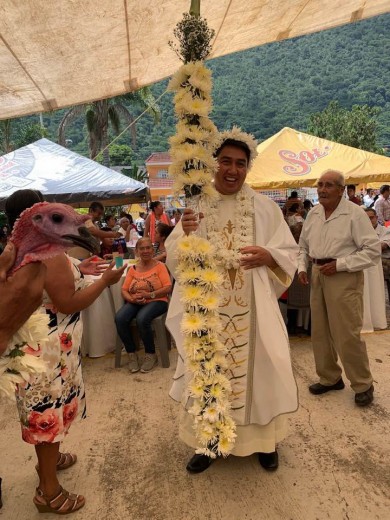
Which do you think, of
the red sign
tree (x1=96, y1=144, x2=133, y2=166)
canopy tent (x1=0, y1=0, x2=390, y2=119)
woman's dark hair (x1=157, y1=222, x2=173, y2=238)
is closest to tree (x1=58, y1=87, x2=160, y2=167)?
the red sign

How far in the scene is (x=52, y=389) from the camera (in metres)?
2.15

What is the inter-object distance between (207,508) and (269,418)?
648 millimetres

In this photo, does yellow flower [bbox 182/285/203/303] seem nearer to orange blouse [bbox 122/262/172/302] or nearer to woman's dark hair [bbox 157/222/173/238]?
orange blouse [bbox 122/262/172/302]

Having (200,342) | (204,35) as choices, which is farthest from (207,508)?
(204,35)

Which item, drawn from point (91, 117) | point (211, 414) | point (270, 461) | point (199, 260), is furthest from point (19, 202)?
point (91, 117)

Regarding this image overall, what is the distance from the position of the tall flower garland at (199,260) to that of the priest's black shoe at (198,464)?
277 millimetres

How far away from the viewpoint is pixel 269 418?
8.21 feet

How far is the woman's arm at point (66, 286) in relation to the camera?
6.38 feet

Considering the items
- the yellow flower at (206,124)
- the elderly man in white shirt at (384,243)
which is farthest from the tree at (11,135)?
the yellow flower at (206,124)

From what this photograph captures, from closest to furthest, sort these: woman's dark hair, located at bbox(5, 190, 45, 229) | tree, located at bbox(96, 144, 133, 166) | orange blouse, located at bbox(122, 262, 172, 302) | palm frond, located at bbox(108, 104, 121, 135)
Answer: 1. woman's dark hair, located at bbox(5, 190, 45, 229)
2. orange blouse, located at bbox(122, 262, 172, 302)
3. palm frond, located at bbox(108, 104, 121, 135)
4. tree, located at bbox(96, 144, 133, 166)

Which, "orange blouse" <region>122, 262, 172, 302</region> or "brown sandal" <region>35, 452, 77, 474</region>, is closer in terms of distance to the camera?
"brown sandal" <region>35, 452, 77, 474</region>

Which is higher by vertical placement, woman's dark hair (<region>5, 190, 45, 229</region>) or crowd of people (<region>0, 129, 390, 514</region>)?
woman's dark hair (<region>5, 190, 45, 229</region>)

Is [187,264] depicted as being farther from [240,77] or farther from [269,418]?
[240,77]

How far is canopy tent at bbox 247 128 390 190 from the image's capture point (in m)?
8.23
